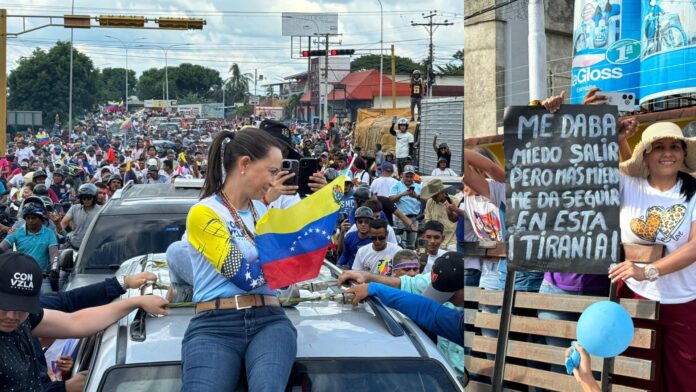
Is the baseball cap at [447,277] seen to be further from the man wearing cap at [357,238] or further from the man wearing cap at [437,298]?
the man wearing cap at [357,238]

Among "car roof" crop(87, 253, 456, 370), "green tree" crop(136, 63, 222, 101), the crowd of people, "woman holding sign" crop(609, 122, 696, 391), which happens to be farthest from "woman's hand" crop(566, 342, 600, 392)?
"green tree" crop(136, 63, 222, 101)

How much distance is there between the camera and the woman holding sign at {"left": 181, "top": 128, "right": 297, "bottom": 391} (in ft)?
12.0

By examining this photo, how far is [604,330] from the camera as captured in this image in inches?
133

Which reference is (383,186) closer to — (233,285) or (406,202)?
(406,202)

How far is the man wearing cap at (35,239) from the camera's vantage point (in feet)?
37.0

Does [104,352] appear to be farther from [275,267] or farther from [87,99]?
[87,99]

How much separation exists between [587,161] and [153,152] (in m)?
23.3

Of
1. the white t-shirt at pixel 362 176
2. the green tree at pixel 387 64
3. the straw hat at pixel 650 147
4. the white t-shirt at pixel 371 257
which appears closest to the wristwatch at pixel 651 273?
the straw hat at pixel 650 147

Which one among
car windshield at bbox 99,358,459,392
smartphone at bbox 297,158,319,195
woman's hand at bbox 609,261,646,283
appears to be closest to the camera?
car windshield at bbox 99,358,459,392

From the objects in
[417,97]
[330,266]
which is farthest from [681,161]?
[417,97]

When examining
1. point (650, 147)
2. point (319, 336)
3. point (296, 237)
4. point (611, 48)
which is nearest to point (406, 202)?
point (611, 48)

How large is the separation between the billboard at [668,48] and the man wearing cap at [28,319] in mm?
6277

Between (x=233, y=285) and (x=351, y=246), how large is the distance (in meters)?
7.08

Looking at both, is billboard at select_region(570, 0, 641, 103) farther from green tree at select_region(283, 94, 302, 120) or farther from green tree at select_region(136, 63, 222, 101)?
green tree at select_region(136, 63, 222, 101)
